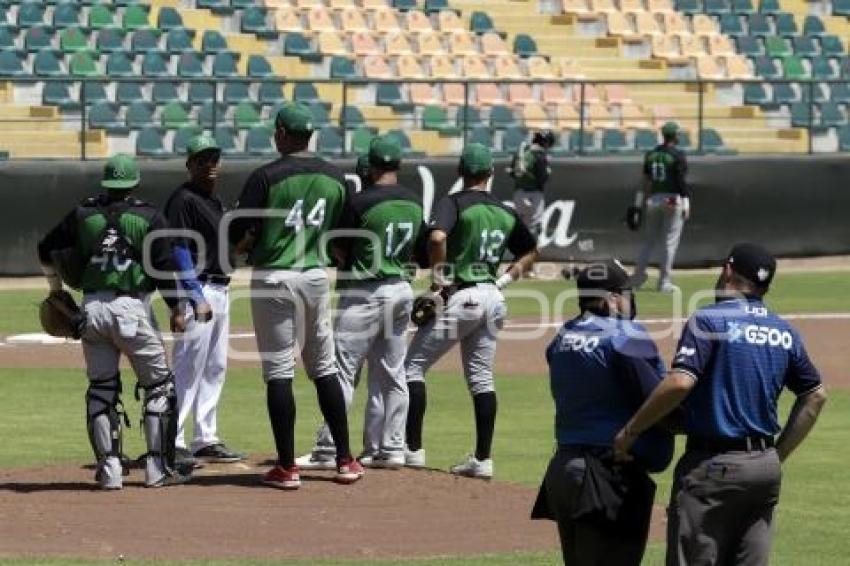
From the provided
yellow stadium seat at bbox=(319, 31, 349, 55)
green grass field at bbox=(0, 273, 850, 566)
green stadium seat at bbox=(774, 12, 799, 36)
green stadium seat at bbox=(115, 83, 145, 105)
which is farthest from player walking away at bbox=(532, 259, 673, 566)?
green stadium seat at bbox=(774, 12, 799, 36)

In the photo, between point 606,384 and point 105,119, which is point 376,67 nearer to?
point 105,119

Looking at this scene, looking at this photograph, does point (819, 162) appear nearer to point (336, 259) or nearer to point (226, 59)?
point (226, 59)

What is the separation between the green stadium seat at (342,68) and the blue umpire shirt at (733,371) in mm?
22854

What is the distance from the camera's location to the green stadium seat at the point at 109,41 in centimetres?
2947

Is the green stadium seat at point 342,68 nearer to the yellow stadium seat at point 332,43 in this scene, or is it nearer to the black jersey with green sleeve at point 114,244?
the yellow stadium seat at point 332,43

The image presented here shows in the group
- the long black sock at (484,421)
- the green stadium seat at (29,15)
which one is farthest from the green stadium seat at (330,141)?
the long black sock at (484,421)

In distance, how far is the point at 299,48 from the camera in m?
31.8

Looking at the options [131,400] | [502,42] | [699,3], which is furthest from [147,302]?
[699,3]

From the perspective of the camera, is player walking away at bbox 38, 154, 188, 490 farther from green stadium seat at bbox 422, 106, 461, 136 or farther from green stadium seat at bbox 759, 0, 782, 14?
green stadium seat at bbox 759, 0, 782, 14

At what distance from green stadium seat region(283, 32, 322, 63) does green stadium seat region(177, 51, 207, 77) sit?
2.11 meters

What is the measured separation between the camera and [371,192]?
13.4m

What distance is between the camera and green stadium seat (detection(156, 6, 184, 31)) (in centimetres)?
3042

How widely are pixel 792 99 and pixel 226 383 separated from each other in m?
17.1

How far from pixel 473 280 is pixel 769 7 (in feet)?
82.6
